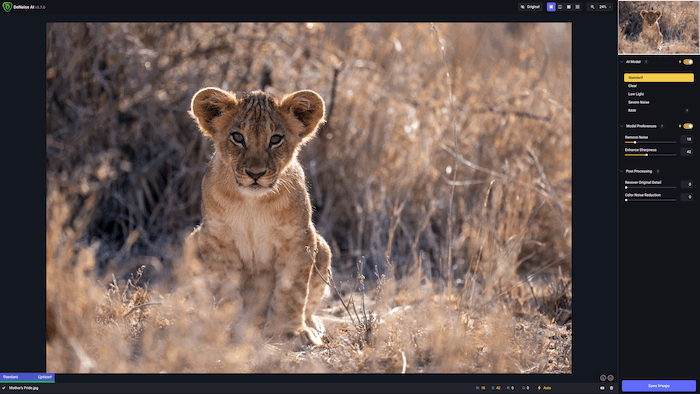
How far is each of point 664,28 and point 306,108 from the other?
7.73 feet

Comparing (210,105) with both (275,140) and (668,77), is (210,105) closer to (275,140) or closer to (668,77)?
(275,140)

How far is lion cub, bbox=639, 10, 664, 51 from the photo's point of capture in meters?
3.06

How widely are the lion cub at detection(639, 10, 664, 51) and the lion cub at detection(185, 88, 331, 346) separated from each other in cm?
214

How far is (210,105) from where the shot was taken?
437 cm

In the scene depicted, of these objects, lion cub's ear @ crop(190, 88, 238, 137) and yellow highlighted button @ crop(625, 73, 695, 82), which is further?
lion cub's ear @ crop(190, 88, 238, 137)

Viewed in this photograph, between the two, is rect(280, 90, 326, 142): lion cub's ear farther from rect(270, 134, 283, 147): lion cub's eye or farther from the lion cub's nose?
the lion cub's nose

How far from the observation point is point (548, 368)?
3.87 m

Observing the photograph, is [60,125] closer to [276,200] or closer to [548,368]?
[276,200]

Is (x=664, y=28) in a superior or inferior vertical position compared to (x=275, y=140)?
superior

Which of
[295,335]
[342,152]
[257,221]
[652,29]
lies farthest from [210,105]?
[342,152]

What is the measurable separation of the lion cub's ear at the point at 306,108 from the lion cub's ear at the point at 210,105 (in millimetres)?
388

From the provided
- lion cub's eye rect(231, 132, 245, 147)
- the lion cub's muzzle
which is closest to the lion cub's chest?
the lion cub's muzzle
